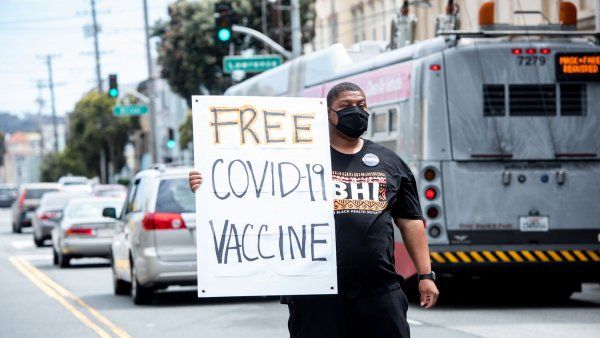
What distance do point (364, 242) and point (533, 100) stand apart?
9.40m

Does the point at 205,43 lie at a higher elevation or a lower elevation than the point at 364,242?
higher

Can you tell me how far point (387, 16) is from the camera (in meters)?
45.9

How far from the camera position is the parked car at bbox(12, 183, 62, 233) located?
46.8 meters

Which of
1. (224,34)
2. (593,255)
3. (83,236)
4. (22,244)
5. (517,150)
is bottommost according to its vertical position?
(22,244)

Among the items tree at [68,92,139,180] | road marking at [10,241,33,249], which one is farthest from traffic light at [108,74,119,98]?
tree at [68,92,139,180]

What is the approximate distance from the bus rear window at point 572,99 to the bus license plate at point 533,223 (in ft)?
4.03

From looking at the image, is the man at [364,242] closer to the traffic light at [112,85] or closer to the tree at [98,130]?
the traffic light at [112,85]

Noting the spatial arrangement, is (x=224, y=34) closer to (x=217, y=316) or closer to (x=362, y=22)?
(x=217, y=316)

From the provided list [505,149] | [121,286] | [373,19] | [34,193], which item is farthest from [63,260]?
[373,19]

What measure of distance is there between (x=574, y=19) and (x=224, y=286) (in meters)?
10.2

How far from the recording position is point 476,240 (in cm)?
1562

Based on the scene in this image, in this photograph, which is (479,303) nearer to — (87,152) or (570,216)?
(570,216)

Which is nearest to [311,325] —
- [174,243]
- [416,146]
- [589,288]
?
[416,146]

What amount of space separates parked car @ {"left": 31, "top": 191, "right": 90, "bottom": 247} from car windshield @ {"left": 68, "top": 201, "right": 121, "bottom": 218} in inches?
310
